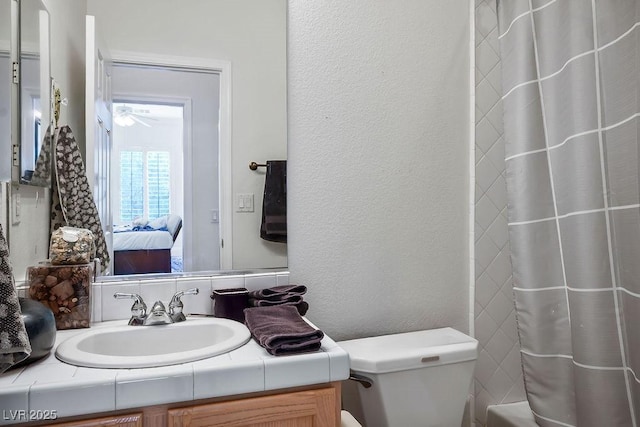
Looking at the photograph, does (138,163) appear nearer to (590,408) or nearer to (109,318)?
(109,318)

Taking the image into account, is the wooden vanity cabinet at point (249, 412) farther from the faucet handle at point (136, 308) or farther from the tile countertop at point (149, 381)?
the faucet handle at point (136, 308)

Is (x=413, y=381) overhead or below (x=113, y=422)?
below

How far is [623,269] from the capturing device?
3.57 ft

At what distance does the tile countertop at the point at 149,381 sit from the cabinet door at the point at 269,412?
0.03 m

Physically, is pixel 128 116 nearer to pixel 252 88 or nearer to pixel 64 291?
pixel 252 88

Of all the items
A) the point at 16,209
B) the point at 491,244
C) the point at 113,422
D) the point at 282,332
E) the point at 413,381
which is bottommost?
the point at 413,381

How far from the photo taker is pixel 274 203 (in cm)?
146

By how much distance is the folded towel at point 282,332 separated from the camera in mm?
979

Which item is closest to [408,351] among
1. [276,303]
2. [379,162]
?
[276,303]

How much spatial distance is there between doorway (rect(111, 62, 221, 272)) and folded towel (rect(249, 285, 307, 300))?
0.68 feet

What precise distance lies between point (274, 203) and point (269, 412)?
28.1 inches

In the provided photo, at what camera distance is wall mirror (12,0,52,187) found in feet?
3.76

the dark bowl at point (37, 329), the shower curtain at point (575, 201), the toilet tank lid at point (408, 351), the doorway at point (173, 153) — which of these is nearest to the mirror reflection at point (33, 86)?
the doorway at point (173, 153)

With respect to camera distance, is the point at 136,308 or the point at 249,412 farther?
the point at 136,308
